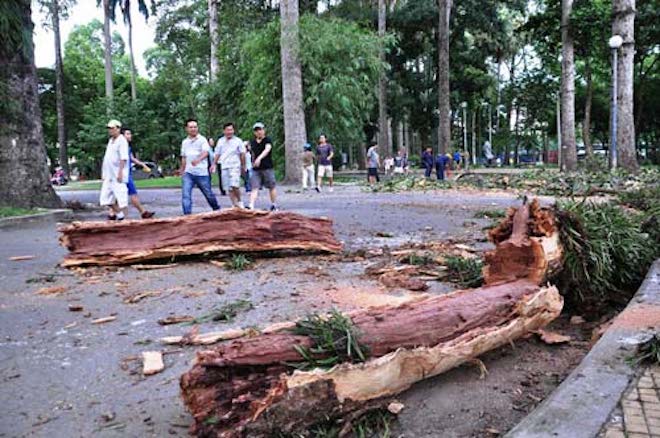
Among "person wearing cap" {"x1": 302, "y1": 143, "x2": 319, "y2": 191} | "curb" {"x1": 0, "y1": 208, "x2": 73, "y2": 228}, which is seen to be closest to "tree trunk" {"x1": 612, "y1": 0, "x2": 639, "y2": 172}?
"person wearing cap" {"x1": 302, "y1": 143, "x2": 319, "y2": 191}

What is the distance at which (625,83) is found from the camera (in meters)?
20.9

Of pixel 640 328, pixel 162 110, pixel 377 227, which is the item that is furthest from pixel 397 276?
pixel 162 110

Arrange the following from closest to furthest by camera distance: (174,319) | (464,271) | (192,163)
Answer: (174,319), (464,271), (192,163)

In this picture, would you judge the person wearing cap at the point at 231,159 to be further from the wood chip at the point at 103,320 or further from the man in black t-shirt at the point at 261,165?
the wood chip at the point at 103,320

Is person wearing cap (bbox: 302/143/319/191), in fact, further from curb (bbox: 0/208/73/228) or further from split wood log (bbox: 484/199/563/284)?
split wood log (bbox: 484/199/563/284)

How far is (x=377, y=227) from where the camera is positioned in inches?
366

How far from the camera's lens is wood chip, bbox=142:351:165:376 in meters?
3.30

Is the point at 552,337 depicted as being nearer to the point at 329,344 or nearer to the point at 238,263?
the point at 329,344

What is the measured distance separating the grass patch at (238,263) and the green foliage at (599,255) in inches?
123

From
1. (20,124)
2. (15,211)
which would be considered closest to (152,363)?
(15,211)

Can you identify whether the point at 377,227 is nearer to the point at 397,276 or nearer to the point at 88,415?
the point at 397,276

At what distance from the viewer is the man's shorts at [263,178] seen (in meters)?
10.6

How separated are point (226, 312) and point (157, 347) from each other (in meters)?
0.70

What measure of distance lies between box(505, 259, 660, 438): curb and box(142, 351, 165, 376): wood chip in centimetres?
200
